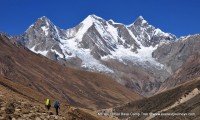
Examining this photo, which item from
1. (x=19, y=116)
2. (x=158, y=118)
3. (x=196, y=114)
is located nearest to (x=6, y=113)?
(x=19, y=116)

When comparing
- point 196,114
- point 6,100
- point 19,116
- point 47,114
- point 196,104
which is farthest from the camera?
point 196,104

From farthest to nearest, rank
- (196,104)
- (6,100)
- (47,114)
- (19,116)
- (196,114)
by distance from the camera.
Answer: (196,104) < (196,114) < (6,100) < (47,114) < (19,116)

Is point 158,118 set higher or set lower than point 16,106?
higher

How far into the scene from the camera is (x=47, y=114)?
25.7 metres

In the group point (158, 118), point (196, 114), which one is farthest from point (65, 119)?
point (158, 118)

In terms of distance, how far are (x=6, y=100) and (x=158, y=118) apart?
Answer: 17209cm

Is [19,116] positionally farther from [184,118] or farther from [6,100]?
[184,118]

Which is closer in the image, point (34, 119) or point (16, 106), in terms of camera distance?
point (34, 119)

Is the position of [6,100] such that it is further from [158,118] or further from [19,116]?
[158,118]

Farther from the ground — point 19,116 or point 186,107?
point 186,107

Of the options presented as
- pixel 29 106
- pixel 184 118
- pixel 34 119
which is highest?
pixel 184 118

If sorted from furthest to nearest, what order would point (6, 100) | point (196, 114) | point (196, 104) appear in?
point (196, 104)
point (196, 114)
point (6, 100)

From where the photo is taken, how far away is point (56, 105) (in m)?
29.0

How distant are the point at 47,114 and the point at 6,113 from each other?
279 cm
